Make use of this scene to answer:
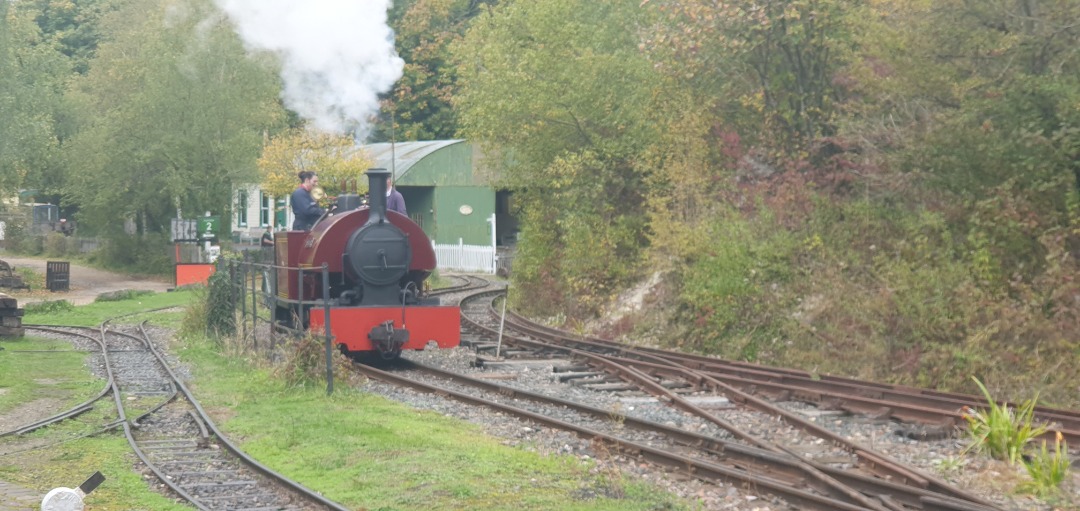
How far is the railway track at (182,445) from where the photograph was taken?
8461 millimetres

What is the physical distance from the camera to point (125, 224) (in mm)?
49844

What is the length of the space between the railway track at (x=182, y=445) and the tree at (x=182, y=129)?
2485 cm

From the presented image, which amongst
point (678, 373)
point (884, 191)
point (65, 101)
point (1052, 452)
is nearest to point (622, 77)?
point (884, 191)

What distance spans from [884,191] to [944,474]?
896cm

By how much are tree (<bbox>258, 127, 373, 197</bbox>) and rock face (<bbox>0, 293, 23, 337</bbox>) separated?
14139 millimetres

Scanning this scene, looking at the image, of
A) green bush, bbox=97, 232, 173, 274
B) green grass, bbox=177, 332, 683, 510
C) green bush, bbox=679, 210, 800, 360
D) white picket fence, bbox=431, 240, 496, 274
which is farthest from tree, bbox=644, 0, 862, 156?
green bush, bbox=97, 232, 173, 274

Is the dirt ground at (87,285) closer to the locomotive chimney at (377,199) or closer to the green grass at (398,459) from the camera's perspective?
the locomotive chimney at (377,199)

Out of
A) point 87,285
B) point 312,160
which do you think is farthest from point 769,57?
point 87,285

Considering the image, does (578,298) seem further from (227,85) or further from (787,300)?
(227,85)

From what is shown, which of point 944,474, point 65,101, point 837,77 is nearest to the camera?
point 944,474

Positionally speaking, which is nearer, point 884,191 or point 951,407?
point 951,407

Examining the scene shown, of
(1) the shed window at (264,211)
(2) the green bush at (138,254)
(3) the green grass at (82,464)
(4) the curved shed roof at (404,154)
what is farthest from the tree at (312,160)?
(3) the green grass at (82,464)

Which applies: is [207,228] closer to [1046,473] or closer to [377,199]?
[377,199]

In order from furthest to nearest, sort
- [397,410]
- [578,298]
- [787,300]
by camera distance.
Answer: [578,298] < [787,300] < [397,410]
